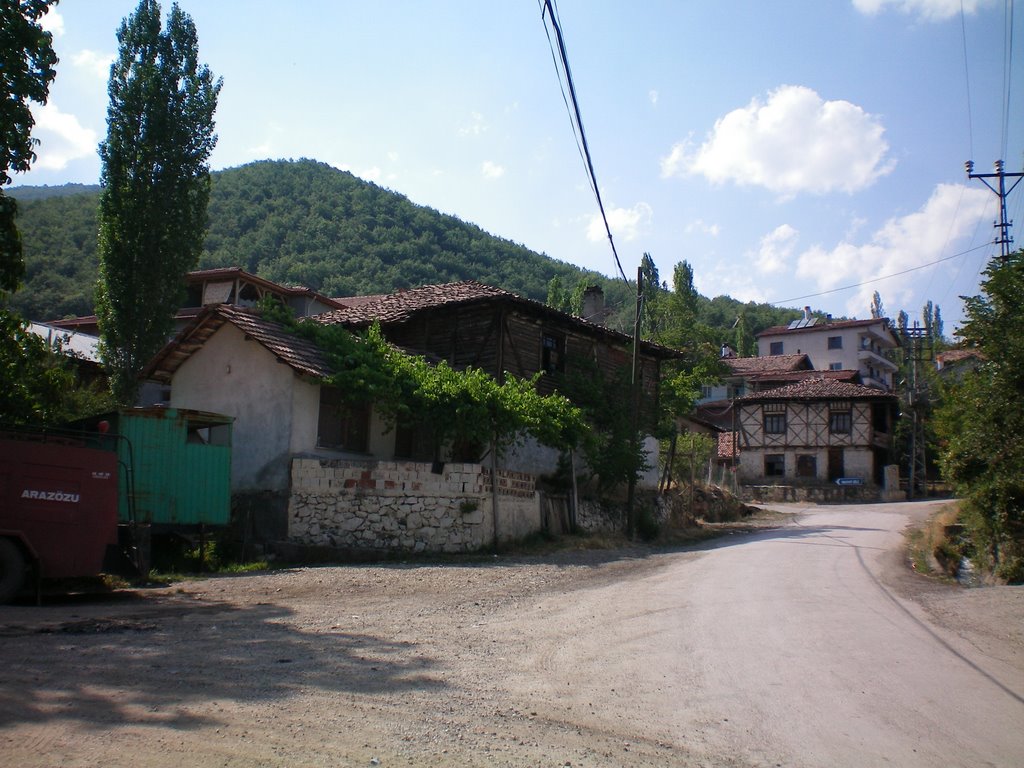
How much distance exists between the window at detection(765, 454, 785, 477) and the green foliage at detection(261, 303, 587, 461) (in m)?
38.3

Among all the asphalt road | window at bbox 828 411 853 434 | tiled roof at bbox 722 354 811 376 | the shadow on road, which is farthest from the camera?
tiled roof at bbox 722 354 811 376

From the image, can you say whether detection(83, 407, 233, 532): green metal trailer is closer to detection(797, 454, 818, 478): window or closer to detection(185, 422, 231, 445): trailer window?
detection(185, 422, 231, 445): trailer window

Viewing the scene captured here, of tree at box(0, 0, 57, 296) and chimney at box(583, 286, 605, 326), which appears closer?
tree at box(0, 0, 57, 296)

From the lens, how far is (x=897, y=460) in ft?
180

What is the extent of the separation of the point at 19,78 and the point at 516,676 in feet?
36.0

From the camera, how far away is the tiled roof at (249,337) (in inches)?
761

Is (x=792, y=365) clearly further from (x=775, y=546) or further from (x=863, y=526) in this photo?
(x=775, y=546)

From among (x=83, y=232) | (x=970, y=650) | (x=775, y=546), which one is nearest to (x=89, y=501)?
(x=970, y=650)

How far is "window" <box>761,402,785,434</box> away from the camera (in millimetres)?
55688

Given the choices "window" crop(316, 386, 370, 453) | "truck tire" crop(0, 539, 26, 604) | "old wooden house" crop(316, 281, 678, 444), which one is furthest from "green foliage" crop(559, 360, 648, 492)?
"truck tire" crop(0, 539, 26, 604)

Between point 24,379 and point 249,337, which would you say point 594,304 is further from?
point 24,379

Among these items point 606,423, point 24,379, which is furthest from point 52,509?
point 606,423

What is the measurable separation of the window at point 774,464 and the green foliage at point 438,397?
38.3m

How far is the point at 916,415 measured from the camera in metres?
49.9
